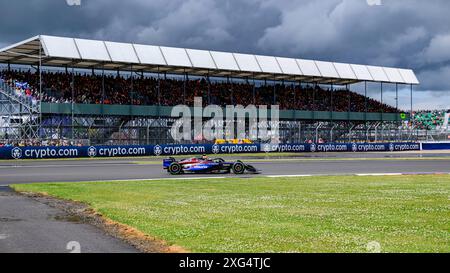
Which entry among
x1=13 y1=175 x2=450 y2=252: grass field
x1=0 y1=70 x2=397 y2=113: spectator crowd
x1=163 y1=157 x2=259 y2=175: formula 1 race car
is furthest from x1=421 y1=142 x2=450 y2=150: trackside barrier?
x1=13 y1=175 x2=450 y2=252: grass field

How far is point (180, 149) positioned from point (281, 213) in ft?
119

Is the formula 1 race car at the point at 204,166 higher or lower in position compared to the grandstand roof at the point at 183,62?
lower

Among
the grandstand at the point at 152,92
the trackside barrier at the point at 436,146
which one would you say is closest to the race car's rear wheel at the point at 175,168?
the grandstand at the point at 152,92

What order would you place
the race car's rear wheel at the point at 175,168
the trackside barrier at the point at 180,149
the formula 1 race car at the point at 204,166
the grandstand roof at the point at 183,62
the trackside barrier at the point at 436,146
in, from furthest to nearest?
the trackside barrier at the point at 436,146 → the grandstand roof at the point at 183,62 → the trackside barrier at the point at 180,149 → the race car's rear wheel at the point at 175,168 → the formula 1 race car at the point at 204,166

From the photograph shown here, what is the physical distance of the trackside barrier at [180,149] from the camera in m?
40.4

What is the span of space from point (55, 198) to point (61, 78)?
37156 mm

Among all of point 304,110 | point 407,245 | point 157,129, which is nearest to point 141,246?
point 407,245

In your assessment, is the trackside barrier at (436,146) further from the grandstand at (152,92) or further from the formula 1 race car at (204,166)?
the formula 1 race car at (204,166)

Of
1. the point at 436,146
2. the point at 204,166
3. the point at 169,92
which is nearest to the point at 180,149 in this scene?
the point at 169,92

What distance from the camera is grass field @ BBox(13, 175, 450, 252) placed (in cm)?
830

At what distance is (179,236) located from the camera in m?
8.93

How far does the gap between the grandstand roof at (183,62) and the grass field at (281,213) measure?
27.3 m

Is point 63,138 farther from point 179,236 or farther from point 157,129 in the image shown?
point 179,236

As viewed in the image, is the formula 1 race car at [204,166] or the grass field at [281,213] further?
the formula 1 race car at [204,166]
